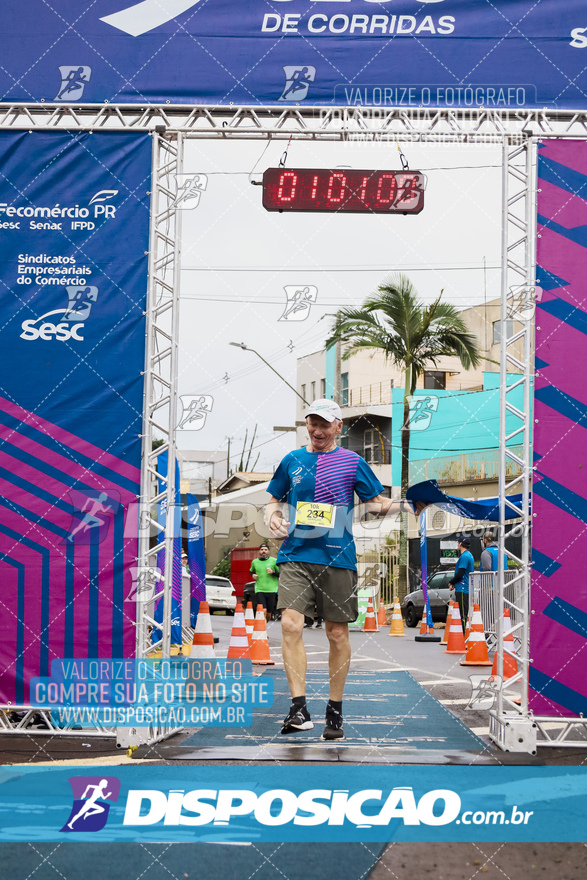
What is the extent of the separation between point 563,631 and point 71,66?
5.42 meters

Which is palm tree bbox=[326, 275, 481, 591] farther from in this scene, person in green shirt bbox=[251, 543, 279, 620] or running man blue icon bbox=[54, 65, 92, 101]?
running man blue icon bbox=[54, 65, 92, 101]

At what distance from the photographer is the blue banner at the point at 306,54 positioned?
7.24 meters

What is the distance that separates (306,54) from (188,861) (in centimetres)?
563

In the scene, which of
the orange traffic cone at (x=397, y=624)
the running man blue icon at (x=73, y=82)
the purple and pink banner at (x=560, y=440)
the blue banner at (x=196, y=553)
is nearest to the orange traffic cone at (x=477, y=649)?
the blue banner at (x=196, y=553)

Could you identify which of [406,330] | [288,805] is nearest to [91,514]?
[288,805]

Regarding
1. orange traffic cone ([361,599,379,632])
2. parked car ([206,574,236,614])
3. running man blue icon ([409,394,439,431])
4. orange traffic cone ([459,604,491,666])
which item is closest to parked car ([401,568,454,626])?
orange traffic cone ([361,599,379,632])

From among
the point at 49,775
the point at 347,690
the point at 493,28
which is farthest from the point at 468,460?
the point at 49,775

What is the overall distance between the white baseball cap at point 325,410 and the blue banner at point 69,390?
49.8 inches

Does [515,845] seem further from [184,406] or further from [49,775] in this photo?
[184,406]

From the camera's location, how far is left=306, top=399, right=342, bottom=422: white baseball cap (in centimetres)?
675

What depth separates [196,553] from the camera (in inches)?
540

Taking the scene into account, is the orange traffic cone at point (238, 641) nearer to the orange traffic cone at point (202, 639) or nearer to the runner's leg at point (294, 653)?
the orange traffic cone at point (202, 639)

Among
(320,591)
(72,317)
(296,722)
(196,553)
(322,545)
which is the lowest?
(296,722)

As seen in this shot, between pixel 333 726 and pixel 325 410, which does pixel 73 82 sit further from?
pixel 333 726
